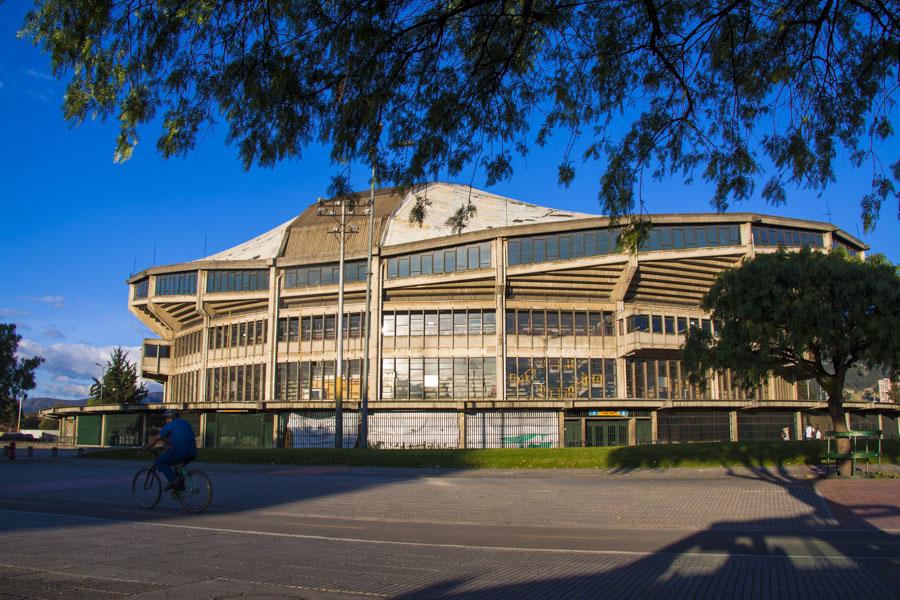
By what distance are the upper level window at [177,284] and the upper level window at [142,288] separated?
65.2 inches

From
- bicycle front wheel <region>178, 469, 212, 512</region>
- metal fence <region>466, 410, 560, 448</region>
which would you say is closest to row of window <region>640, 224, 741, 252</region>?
metal fence <region>466, 410, 560, 448</region>

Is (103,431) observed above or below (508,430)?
below

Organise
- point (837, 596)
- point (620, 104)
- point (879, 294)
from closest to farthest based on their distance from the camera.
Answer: point (837, 596)
point (620, 104)
point (879, 294)

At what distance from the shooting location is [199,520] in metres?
11.2

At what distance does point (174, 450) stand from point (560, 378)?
39765 mm

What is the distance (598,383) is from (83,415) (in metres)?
40.2

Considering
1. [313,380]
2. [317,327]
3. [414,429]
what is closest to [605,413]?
[414,429]

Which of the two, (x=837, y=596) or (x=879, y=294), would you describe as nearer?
(x=837, y=596)

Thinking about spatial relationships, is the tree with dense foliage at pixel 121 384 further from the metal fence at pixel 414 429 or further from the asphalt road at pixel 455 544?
the asphalt road at pixel 455 544

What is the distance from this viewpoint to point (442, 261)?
50625mm

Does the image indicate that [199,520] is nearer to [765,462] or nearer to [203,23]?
[203,23]

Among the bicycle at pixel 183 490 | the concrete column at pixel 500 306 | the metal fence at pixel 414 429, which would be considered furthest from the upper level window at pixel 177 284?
the bicycle at pixel 183 490

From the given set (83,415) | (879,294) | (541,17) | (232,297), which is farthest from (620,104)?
(83,415)

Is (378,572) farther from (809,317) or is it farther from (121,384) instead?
(121,384)
